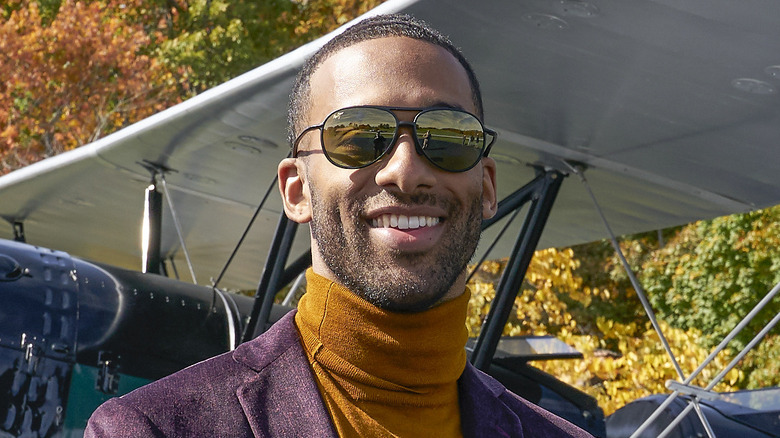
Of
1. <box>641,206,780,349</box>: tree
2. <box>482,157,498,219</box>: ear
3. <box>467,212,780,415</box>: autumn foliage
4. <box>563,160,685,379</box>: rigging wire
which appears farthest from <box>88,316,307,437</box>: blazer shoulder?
<box>641,206,780,349</box>: tree

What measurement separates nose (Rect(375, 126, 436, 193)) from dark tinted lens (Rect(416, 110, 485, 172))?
0.05 feet

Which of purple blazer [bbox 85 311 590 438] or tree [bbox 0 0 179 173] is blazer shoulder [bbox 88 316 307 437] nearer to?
purple blazer [bbox 85 311 590 438]

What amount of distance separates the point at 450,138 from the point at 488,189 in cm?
22

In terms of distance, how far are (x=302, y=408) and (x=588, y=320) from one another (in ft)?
57.8

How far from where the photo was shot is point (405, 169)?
46.7 inches

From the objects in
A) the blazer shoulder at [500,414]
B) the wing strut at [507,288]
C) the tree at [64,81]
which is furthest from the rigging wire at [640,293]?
the tree at [64,81]

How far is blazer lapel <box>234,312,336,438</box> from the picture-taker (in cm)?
114

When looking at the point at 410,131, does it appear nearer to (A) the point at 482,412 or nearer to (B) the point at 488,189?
(B) the point at 488,189

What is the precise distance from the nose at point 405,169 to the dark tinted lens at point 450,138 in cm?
1

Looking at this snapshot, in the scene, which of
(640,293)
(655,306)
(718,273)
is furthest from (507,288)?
(655,306)

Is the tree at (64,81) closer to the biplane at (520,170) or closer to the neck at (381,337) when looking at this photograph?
the biplane at (520,170)

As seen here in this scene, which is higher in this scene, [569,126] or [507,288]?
[569,126]

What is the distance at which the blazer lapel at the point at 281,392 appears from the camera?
1.14 metres

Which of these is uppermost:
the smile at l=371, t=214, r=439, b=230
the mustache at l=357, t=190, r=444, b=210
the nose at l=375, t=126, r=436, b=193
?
the nose at l=375, t=126, r=436, b=193
